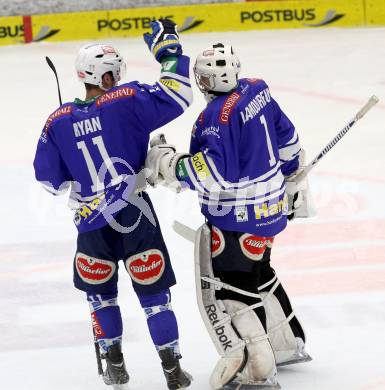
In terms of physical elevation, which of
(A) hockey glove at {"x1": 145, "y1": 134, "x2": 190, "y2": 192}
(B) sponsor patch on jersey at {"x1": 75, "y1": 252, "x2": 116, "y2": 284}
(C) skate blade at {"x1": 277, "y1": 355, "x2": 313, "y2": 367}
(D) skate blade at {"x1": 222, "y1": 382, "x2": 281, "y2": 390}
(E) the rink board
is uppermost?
(A) hockey glove at {"x1": 145, "y1": 134, "x2": 190, "y2": 192}

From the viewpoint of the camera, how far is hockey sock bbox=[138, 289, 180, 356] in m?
4.63

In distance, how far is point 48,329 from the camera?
5500mm

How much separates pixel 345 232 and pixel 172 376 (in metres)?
2.21

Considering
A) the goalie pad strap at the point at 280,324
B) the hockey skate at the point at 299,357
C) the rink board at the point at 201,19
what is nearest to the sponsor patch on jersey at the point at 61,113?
the goalie pad strap at the point at 280,324

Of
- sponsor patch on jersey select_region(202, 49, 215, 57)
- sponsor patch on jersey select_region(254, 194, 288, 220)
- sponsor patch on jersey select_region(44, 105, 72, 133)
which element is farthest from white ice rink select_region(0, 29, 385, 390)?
sponsor patch on jersey select_region(202, 49, 215, 57)

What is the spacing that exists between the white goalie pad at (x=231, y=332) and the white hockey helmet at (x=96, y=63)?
715mm

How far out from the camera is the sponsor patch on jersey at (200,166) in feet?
14.7

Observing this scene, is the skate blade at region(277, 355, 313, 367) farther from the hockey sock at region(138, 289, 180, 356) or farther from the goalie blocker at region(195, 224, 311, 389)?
the hockey sock at region(138, 289, 180, 356)

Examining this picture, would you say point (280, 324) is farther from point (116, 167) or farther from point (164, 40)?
point (164, 40)

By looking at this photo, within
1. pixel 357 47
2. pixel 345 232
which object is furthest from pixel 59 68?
pixel 345 232

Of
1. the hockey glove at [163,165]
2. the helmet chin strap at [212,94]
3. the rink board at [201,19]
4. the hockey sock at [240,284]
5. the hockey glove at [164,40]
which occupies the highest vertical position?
the hockey glove at [164,40]

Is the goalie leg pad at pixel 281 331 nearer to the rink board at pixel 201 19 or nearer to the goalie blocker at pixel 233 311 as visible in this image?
the goalie blocker at pixel 233 311

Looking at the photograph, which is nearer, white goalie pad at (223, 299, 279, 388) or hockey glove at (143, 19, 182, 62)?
hockey glove at (143, 19, 182, 62)

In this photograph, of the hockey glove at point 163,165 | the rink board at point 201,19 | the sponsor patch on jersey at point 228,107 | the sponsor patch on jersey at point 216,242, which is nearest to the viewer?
the sponsor patch on jersey at point 228,107
